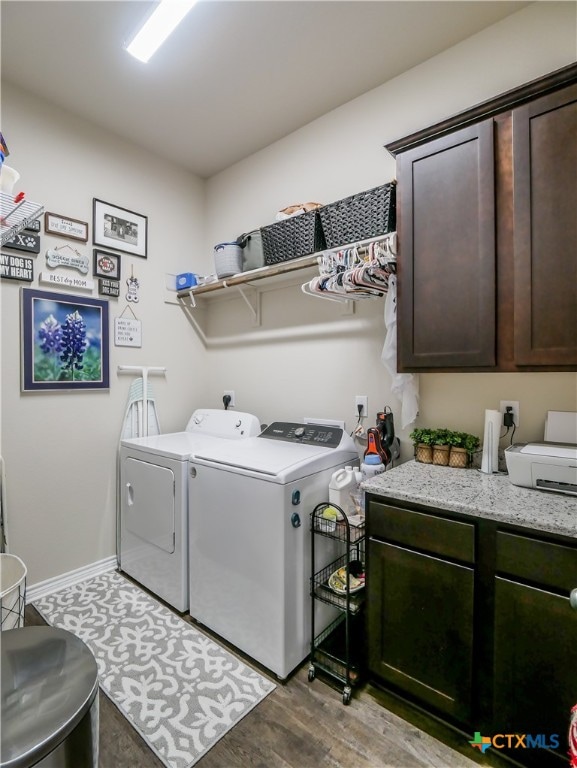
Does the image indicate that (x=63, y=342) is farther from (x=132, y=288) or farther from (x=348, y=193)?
(x=348, y=193)

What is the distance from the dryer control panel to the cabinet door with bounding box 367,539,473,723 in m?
0.69

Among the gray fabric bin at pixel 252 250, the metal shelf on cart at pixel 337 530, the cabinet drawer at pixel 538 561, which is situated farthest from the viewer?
the gray fabric bin at pixel 252 250

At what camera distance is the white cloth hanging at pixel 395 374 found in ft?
6.07

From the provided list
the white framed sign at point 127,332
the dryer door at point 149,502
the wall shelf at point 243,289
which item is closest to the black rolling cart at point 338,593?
the dryer door at point 149,502

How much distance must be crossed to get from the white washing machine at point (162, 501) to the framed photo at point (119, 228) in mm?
1334

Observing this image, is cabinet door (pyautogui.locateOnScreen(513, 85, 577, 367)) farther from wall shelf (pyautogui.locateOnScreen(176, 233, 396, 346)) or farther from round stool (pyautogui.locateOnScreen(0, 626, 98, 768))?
round stool (pyautogui.locateOnScreen(0, 626, 98, 768))

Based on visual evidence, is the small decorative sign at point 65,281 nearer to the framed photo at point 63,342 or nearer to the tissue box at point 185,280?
the framed photo at point 63,342

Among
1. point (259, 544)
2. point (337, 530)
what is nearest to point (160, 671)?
point (259, 544)

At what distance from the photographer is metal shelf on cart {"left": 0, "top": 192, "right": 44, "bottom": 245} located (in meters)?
1.31

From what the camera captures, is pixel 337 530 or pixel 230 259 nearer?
pixel 337 530

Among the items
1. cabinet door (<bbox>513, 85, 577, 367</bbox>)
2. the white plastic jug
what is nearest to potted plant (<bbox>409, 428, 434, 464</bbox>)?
the white plastic jug

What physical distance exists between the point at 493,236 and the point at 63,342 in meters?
2.41

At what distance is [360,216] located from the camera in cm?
196

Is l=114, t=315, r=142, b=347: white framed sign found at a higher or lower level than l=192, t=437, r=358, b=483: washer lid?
higher
